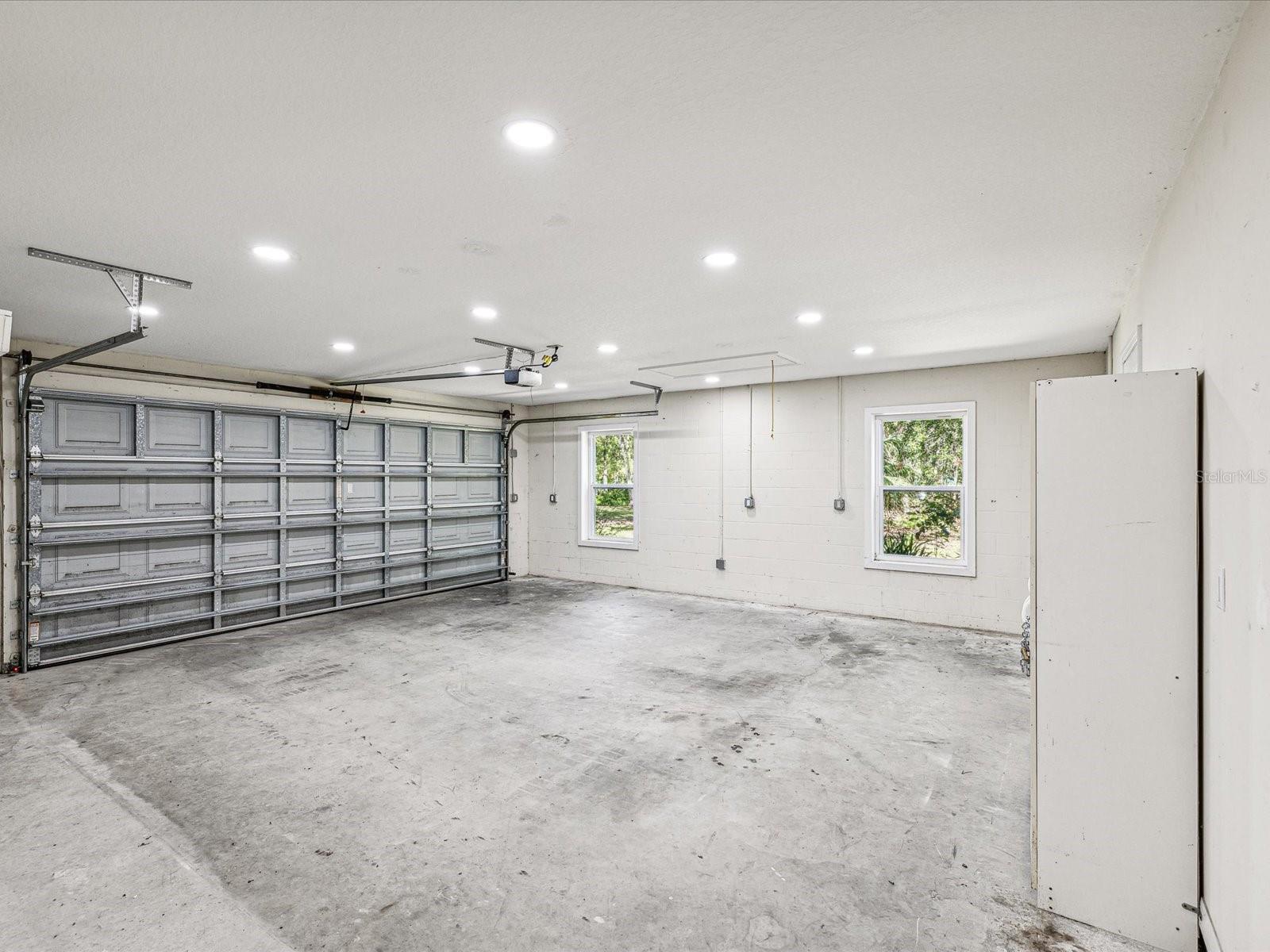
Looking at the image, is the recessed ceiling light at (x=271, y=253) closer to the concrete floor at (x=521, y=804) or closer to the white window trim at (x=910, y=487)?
the concrete floor at (x=521, y=804)

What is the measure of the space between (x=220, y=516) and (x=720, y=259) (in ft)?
17.5

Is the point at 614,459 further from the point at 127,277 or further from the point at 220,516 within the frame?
the point at 127,277

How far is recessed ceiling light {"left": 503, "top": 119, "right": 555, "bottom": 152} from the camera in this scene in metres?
1.90

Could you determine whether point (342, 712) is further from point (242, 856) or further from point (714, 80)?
point (714, 80)

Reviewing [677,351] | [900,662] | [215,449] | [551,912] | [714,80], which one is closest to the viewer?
[714,80]

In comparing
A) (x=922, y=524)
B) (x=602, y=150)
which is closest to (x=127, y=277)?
(x=602, y=150)

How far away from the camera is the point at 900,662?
4.88 meters

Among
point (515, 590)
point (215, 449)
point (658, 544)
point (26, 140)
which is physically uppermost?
point (26, 140)

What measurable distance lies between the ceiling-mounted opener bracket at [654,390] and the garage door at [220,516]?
2.48 m

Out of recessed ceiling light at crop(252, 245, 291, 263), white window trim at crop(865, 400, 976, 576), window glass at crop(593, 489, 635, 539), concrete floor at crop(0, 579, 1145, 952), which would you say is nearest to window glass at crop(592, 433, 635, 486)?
window glass at crop(593, 489, 635, 539)

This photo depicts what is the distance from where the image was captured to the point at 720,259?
310 centimetres

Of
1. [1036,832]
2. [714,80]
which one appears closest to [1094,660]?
[1036,832]

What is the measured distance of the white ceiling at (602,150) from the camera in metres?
1.50

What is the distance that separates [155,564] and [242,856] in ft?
13.9
